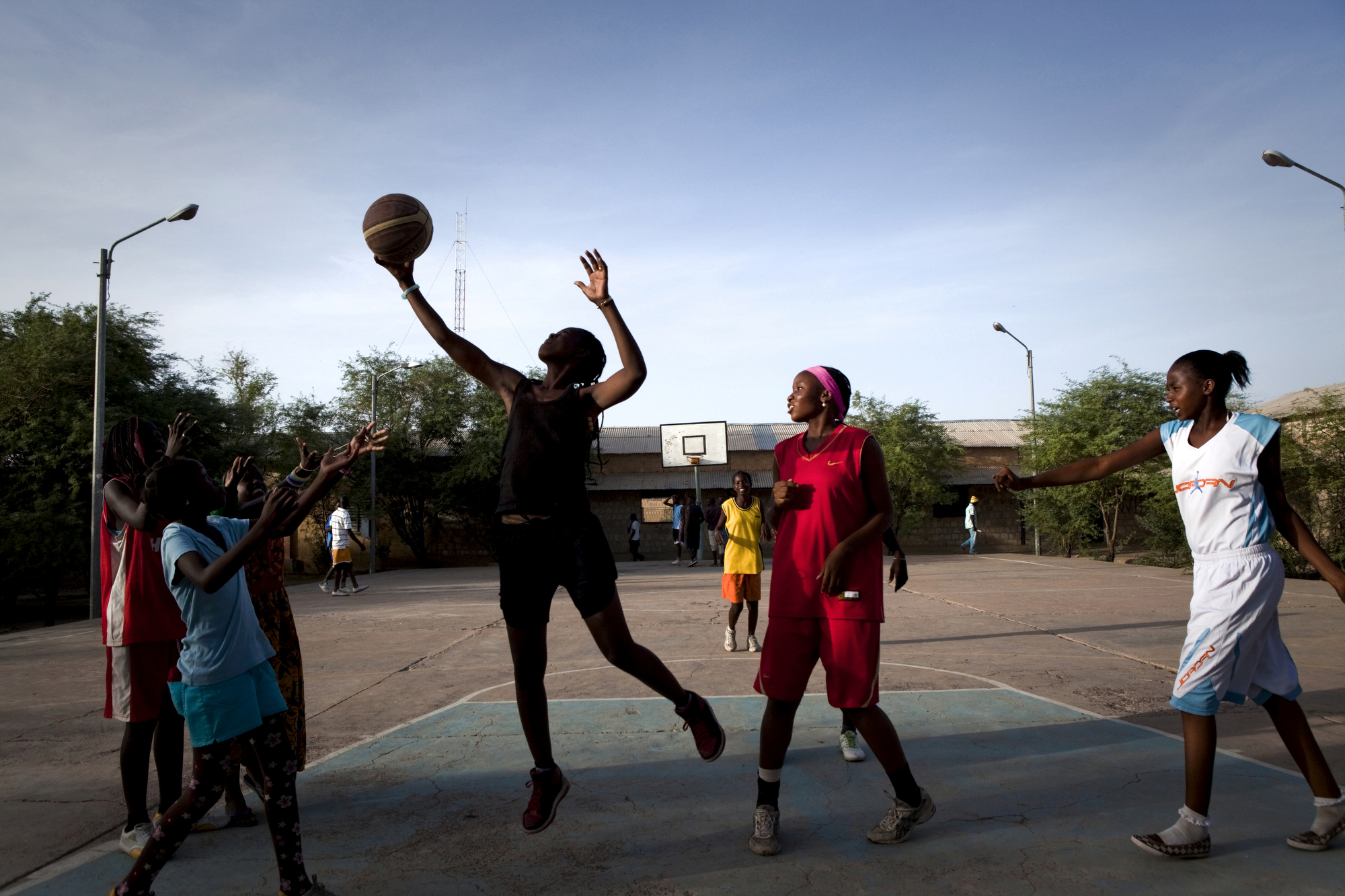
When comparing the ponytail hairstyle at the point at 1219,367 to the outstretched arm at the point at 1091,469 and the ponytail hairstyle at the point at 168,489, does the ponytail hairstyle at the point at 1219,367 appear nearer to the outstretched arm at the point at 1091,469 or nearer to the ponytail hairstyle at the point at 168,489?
the outstretched arm at the point at 1091,469

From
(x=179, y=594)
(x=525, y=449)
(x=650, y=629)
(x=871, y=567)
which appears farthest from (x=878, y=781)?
(x=650, y=629)

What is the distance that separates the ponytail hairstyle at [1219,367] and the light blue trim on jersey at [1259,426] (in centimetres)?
13

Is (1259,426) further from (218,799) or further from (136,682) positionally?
(136,682)

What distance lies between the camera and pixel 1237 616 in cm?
345

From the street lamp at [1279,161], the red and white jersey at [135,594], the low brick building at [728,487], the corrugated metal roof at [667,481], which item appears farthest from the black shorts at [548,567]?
the corrugated metal roof at [667,481]

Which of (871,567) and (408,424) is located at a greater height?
(408,424)

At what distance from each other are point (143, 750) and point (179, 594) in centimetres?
118

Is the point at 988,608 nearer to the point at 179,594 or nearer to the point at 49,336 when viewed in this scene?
the point at 179,594

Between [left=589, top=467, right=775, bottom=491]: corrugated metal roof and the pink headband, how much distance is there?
3228cm

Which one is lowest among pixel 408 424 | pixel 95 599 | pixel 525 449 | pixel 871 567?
pixel 95 599

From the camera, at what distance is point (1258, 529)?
→ 11.5 feet

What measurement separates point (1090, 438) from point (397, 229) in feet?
81.8

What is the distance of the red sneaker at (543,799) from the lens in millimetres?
3602

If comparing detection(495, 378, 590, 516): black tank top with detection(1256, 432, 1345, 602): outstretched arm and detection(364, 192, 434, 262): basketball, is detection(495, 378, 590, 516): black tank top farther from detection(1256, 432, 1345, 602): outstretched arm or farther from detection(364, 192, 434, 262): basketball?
detection(1256, 432, 1345, 602): outstretched arm
